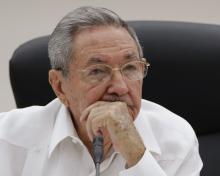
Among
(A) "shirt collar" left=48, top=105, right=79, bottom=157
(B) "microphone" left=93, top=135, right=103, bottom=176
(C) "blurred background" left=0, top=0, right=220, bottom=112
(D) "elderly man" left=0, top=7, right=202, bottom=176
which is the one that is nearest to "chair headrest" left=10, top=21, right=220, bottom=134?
(D) "elderly man" left=0, top=7, right=202, bottom=176

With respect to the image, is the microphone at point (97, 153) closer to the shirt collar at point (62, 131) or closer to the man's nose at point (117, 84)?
the man's nose at point (117, 84)

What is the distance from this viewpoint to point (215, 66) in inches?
66.3

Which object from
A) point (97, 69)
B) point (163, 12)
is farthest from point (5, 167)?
point (163, 12)

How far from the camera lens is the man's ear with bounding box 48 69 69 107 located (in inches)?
55.9

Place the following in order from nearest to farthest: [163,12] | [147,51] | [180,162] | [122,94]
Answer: [122,94], [180,162], [147,51], [163,12]

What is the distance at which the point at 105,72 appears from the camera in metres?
1.33

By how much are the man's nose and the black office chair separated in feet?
1.26

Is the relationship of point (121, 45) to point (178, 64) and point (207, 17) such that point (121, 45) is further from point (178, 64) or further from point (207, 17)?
point (207, 17)

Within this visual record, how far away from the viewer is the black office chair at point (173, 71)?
1.68 meters

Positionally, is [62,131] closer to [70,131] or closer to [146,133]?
[70,131]

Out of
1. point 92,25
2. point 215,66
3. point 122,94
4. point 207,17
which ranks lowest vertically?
point 207,17

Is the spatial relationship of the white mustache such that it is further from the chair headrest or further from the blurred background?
the blurred background

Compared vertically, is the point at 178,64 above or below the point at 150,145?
above

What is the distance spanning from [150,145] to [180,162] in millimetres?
94
